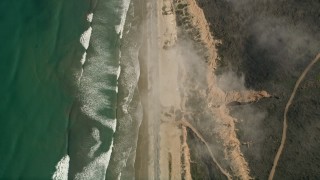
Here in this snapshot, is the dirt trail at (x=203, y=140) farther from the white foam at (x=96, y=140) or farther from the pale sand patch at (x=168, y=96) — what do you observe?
the white foam at (x=96, y=140)

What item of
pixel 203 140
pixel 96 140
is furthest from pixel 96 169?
pixel 203 140

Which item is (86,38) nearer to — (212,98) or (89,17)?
(89,17)

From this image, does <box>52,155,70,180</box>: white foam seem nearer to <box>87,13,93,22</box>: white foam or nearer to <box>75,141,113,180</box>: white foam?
<box>75,141,113,180</box>: white foam

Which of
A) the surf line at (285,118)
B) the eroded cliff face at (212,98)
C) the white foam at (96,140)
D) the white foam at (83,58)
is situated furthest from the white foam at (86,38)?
the surf line at (285,118)

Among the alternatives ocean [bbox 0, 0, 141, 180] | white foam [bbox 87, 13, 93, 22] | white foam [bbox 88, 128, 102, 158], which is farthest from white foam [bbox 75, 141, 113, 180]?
white foam [bbox 87, 13, 93, 22]

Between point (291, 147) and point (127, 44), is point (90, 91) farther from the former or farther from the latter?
point (291, 147)

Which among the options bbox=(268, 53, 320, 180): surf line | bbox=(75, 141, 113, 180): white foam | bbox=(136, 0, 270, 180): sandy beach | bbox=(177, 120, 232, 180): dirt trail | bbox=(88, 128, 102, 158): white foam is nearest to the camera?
bbox=(268, 53, 320, 180): surf line

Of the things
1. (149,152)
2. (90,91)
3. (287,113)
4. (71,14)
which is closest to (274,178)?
(287,113)
